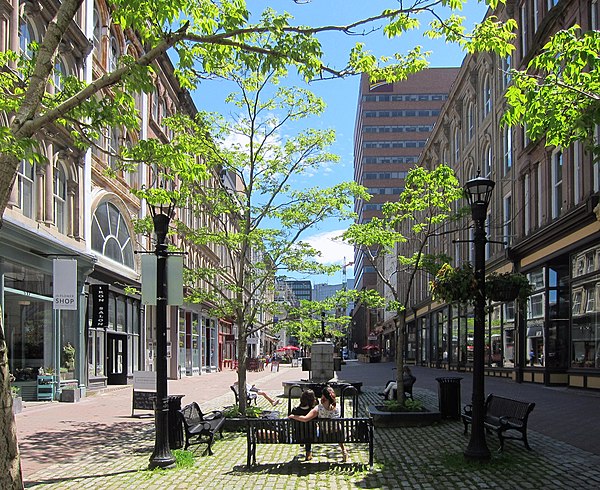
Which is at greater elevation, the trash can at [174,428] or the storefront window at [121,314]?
the storefront window at [121,314]

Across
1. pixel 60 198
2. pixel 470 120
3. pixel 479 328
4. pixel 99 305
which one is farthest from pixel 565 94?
pixel 470 120

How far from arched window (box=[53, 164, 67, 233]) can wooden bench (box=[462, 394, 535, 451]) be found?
50.1ft

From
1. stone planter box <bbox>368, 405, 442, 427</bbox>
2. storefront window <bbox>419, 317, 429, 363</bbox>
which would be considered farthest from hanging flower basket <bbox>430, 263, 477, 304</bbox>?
storefront window <bbox>419, 317, 429, 363</bbox>

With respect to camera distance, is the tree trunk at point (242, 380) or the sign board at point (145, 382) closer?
the tree trunk at point (242, 380)

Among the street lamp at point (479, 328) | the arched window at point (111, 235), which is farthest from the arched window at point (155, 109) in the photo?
the street lamp at point (479, 328)

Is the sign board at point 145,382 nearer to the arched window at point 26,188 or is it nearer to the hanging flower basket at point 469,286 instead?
the arched window at point 26,188

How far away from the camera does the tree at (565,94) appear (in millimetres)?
7902

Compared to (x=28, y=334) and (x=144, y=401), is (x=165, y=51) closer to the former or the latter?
(x=144, y=401)

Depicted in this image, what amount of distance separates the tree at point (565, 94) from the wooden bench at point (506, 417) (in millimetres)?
4547

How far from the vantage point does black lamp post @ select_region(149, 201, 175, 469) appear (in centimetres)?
1015

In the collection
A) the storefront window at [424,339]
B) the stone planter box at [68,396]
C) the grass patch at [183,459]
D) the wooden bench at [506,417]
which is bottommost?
the storefront window at [424,339]

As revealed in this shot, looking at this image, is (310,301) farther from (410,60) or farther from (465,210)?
(410,60)

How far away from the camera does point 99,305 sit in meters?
24.9

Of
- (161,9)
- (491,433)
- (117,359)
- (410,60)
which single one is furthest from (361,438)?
(117,359)
